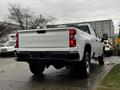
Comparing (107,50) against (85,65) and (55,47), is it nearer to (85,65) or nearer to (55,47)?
(85,65)

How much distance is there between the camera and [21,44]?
298 inches

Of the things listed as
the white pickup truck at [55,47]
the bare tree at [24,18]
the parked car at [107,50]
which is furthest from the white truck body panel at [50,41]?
the bare tree at [24,18]

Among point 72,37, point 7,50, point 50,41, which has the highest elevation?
point 72,37

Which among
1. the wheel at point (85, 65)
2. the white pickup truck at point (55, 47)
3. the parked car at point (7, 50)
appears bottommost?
the parked car at point (7, 50)

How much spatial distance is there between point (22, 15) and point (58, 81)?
44.7 m

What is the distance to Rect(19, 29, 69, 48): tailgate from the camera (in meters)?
6.81

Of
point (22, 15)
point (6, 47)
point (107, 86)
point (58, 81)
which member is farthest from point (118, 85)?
point (22, 15)

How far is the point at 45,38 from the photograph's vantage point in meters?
7.09

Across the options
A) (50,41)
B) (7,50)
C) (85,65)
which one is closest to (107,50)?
(7,50)

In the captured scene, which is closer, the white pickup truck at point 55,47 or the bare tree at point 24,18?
the white pickup truck at point 55,47

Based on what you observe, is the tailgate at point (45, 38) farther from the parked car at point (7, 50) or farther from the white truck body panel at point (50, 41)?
the parked car at point (7, 50)

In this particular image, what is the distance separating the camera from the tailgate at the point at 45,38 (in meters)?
6.81

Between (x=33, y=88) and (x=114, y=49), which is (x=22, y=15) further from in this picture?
(x=33, y=88)

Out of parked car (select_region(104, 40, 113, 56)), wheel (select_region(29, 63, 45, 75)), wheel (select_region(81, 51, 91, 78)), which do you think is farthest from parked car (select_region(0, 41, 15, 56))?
wheel (select_region(81, 51, 91, 78))
